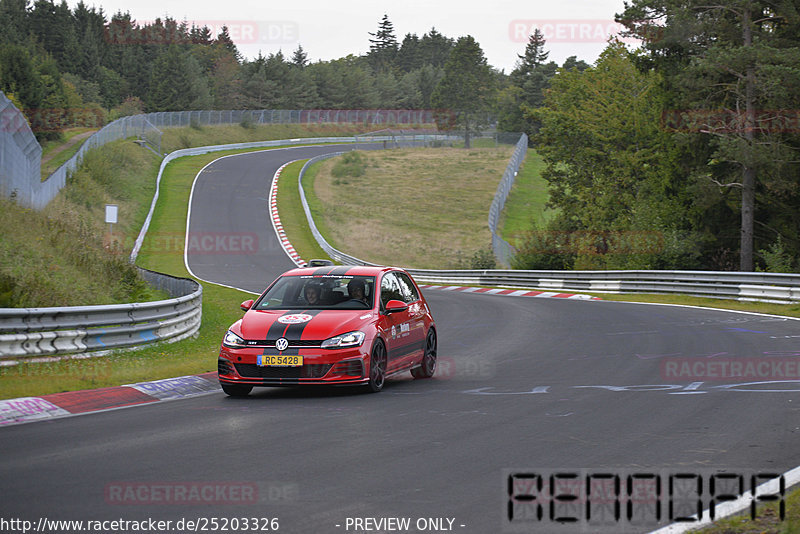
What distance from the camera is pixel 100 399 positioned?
1025 centimetres

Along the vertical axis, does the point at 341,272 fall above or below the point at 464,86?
below

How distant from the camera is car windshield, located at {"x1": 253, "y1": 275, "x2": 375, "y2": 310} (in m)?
11.5

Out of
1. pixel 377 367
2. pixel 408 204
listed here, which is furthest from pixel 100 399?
pixel 408 204

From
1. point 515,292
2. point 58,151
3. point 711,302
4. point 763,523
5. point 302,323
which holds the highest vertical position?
point 58,151

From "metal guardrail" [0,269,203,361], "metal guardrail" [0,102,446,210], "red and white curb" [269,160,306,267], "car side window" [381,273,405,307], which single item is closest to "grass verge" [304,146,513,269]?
"red and white curb" [269,160,306,267]

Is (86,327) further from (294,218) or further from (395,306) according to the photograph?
(294,218)

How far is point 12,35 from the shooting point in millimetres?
105250

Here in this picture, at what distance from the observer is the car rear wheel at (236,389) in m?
10.6

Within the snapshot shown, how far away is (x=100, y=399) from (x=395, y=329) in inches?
146

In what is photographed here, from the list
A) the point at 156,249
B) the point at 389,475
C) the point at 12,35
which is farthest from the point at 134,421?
the point at 12,35

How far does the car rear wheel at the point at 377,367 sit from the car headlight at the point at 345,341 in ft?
0.85

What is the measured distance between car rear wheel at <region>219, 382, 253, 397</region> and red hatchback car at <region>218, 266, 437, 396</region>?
11mm

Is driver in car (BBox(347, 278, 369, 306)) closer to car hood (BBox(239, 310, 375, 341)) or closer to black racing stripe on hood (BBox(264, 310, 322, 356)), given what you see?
car hood (BBox(239, 310, 375, 341))

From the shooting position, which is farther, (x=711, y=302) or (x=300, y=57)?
(x=300, y=57)
